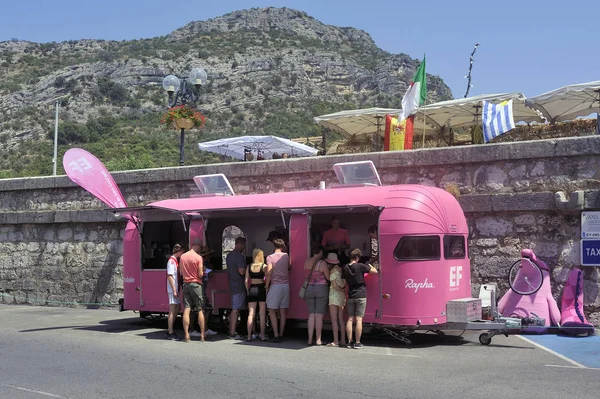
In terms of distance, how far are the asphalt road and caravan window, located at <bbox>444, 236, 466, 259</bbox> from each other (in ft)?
4.62

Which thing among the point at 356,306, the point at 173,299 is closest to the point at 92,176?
the point at 173,299

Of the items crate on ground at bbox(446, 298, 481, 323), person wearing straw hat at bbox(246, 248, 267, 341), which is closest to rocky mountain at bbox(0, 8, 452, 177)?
person wearing straw hat at bbox(246, 248, 267, 341)

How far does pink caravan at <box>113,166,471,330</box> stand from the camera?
10.6 m

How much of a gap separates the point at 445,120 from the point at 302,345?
1193 centimetres

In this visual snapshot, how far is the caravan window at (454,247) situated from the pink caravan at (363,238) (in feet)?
0.05

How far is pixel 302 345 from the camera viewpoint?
11.2 m

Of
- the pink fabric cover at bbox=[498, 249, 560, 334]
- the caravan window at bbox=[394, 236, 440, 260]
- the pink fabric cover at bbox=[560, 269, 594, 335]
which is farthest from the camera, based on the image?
the pink fabric cover at bbox=[498, 249, 560, 334]

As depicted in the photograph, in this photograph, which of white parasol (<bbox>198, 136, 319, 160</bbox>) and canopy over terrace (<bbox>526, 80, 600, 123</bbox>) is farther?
white parasol (<bbox>198, 136, 319, 160</bbox>)

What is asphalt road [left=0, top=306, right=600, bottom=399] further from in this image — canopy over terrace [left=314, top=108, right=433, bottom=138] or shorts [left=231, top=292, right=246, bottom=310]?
canopy over terrace [left=314, top=108, right=433, bottom=138]

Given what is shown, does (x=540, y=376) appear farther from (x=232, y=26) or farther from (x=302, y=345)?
(x=232, y=26)

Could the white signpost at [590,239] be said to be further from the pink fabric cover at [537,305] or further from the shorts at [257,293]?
the shorts at [257,293]

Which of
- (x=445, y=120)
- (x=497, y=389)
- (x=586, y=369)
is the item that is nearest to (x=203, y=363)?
(x=497, y=389)

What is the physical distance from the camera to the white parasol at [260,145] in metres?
23.3

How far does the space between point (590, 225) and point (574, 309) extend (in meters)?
1.54
